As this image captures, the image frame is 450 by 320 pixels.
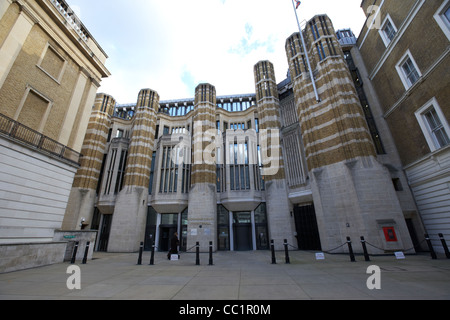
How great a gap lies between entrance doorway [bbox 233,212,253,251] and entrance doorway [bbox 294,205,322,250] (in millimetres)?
4640

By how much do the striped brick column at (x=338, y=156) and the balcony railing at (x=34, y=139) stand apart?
57.9ft

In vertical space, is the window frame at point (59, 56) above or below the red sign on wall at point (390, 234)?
above

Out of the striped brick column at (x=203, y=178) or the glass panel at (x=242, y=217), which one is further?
the glass panel at (x=242, y=217)

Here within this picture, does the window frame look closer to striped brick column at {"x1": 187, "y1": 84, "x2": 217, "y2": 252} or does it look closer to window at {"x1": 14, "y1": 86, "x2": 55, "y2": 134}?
window at {"x1": 14, "y1": 86, "x2": 55, "y2": 134}

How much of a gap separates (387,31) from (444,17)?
16.8 feet

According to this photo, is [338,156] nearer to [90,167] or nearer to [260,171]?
[260,171]

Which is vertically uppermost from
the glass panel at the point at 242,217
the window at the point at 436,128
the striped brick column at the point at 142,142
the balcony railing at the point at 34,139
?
the striped brick column at the point at 142,142

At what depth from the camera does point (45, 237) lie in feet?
32.3

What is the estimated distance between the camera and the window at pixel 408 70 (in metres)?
12.8

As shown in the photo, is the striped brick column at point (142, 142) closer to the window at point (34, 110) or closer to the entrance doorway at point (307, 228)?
the window at point (34, 110)

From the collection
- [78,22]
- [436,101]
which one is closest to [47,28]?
[78,22]

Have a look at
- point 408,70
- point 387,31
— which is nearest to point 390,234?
point 408,70

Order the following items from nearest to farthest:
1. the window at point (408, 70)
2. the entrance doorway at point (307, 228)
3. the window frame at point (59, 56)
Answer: the window frame at point (59, 56), the window at point (408, 70), the entrance doorway at point (307, 228)

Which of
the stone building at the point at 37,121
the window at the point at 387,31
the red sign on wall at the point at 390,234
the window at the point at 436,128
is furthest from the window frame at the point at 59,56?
the window at the point at 436,128
